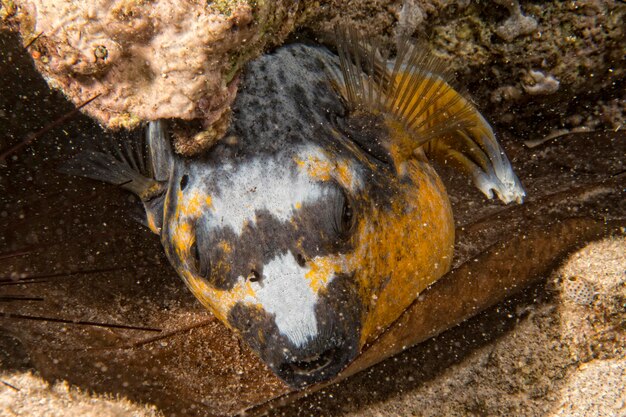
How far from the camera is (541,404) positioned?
10.1 ft

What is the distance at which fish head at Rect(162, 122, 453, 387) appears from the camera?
2.38 metres

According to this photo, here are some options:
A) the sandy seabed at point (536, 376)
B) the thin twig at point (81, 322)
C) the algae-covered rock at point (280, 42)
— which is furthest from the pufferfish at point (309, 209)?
the sandy seabed at point (536, 376)

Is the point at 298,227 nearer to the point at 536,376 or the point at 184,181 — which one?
the point at 184,181

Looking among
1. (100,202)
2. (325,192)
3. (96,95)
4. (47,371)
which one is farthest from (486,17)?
(47,371)

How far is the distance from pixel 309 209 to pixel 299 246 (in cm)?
22

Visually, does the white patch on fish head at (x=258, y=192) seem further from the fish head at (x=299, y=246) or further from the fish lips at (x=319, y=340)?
the fish lips at (x=319, y=340)

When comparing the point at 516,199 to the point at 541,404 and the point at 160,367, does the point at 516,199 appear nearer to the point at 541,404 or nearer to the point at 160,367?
the point at 541,404

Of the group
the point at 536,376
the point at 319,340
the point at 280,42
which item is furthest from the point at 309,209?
the point at 536,376

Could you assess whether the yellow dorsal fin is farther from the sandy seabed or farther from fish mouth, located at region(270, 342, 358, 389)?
fish mouth, located at region(270, 342, 358, 389)

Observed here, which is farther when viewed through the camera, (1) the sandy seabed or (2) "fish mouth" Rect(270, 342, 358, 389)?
(1) the sandy seabed

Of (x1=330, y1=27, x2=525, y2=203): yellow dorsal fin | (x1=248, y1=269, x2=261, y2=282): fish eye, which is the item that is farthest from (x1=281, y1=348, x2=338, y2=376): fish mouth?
(x1=330, y1=27, x2=525, y2=203): yellow dorsal fin

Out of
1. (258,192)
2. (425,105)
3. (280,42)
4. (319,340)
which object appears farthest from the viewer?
(425,105)

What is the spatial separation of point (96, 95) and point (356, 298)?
1.72 metres

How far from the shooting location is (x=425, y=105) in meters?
3.04
